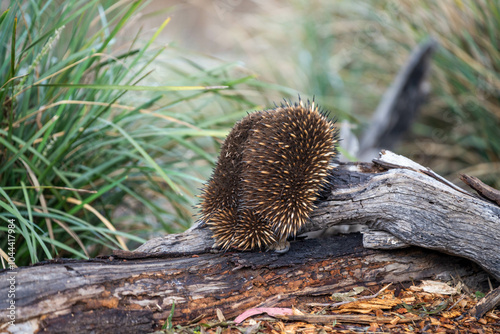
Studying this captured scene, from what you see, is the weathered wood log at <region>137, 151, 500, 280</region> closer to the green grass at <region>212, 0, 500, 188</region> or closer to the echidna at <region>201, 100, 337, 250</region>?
the echidna at <region>201, 100, 337, 250</region>

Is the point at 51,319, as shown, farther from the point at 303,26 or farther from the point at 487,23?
the point at 303,26

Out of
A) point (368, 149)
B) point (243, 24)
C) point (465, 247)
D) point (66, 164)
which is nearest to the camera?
point (465, 247)

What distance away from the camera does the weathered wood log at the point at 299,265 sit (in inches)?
92.5

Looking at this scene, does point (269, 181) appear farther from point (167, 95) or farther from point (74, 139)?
point (167, 95)

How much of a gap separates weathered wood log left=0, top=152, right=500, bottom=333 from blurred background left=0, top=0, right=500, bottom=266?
456mm

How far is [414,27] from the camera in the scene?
6223mm

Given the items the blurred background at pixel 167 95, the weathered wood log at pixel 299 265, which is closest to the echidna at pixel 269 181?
the weathered wood log at pixel 299 265

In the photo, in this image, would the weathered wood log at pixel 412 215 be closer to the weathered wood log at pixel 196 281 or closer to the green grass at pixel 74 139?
the weathered wood log at pixel 196 281

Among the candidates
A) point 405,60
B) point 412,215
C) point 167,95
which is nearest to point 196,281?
point 412,215

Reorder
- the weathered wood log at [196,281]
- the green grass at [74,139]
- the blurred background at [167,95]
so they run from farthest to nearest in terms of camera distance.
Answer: the blurred background at [167,95] < the green grass at [74,139] < the weathered wood log at [196,281]

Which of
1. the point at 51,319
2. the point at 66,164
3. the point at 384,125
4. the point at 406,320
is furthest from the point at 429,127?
the point at 51,319

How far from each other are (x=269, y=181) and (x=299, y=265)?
0.58 meters

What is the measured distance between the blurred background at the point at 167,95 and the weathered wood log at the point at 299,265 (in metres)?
0.46

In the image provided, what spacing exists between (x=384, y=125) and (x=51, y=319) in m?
4.48
